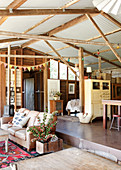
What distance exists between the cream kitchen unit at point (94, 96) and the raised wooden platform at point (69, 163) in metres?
5.62

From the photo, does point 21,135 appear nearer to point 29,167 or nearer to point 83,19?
point 29,167

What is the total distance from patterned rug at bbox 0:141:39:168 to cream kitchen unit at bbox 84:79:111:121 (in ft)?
12.2

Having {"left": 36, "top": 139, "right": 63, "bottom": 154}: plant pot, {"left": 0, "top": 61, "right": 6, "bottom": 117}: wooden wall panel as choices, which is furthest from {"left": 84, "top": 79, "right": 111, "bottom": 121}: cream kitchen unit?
{"left": 0, "top": 61, "right": 6, "bottom": 117}: wooden wall panel

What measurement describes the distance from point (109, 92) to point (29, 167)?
7.20 metres

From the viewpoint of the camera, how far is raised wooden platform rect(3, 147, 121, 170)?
175 cm

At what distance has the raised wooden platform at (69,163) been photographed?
175cm

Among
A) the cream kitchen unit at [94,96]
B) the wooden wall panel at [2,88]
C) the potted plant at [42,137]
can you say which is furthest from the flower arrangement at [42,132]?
the wooden wall panel at [2,88]

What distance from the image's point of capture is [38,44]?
31.6 ft

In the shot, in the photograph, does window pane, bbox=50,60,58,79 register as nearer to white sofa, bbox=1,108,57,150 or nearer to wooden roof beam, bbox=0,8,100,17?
white sofa, bbox=1,108,57,150

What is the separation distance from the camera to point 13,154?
4312mm

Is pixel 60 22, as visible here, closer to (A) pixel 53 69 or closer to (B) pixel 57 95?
(A) pixel 53 69

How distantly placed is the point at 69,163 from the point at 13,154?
2869mm

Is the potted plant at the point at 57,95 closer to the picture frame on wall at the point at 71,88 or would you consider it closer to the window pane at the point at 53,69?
the window pane at the point at 53,69

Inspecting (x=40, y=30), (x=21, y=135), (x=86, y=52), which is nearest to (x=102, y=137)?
(x=21, y=135)
